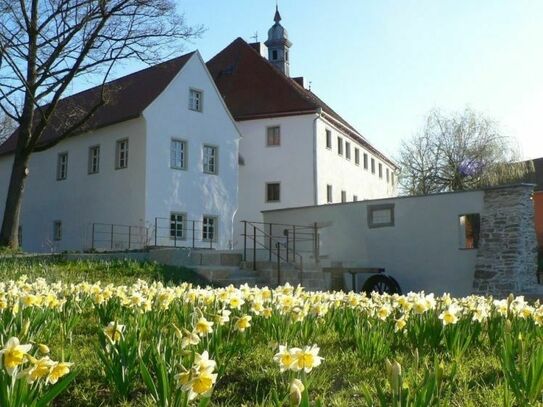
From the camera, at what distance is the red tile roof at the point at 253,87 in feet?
111

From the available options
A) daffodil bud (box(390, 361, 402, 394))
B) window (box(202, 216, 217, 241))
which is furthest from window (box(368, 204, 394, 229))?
daffodil bud (box(390, 361, 402, 394))

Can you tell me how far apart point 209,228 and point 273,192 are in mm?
6121

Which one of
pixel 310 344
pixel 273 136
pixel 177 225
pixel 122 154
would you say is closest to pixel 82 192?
pixel 122 154

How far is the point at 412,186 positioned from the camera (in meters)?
45.2

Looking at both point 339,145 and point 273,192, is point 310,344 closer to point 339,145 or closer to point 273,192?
point 273,192

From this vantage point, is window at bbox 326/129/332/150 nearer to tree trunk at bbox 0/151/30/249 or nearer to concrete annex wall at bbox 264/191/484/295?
concrete annex wall at bbox 264/191/484/295

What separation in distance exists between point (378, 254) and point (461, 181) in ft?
78.4

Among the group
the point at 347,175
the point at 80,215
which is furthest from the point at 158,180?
the point at 347,175

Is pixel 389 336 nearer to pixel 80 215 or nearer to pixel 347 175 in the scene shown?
pixel 80 215

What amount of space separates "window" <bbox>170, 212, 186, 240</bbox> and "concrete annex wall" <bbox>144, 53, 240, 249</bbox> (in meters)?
0.24

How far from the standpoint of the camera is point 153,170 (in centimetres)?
2612

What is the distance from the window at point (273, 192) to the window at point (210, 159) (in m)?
5.33

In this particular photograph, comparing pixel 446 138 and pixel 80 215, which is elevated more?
pixel 446 138

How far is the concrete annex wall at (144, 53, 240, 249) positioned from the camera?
26250 millimetres
